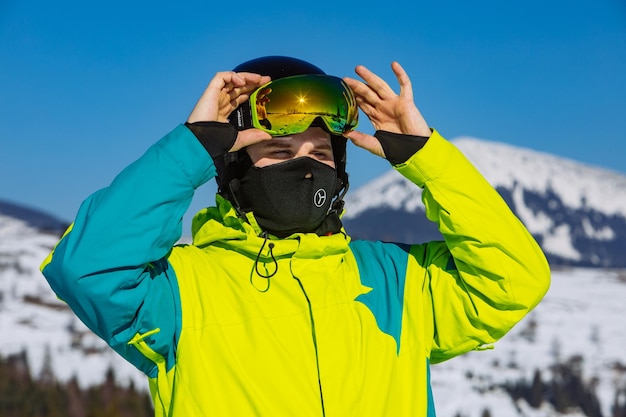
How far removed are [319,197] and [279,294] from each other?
55 cm

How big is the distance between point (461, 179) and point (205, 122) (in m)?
1.09

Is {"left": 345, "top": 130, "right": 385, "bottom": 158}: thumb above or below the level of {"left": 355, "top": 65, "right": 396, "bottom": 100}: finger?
below

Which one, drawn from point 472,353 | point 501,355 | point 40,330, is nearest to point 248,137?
point 472,353

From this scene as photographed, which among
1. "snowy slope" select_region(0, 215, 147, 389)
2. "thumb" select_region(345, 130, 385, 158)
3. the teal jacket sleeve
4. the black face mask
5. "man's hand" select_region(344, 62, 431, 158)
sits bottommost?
"snowy slope" select_region(0, 215, 147, 389)

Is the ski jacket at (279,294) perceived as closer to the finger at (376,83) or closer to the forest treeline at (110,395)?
the finger at (376,83)

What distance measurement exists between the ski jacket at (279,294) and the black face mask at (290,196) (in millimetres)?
114

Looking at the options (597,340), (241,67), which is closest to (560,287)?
(597,340)

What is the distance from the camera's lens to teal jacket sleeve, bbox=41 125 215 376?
2.56m

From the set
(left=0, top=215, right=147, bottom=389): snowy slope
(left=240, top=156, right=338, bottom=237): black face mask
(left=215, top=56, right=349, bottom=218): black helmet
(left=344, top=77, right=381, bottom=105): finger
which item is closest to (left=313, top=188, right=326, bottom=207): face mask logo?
(left=240, top=156, right=338, bottom=237): black face mask

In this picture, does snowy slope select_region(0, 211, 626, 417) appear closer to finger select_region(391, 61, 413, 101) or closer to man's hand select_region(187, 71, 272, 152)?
man's hand select_region(187, 71, 272, 152)

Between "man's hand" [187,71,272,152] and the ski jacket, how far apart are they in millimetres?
166

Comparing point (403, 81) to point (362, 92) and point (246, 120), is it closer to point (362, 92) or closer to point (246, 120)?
point (362, 92)

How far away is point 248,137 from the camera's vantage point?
9.93 ft

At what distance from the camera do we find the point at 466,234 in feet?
9.47
